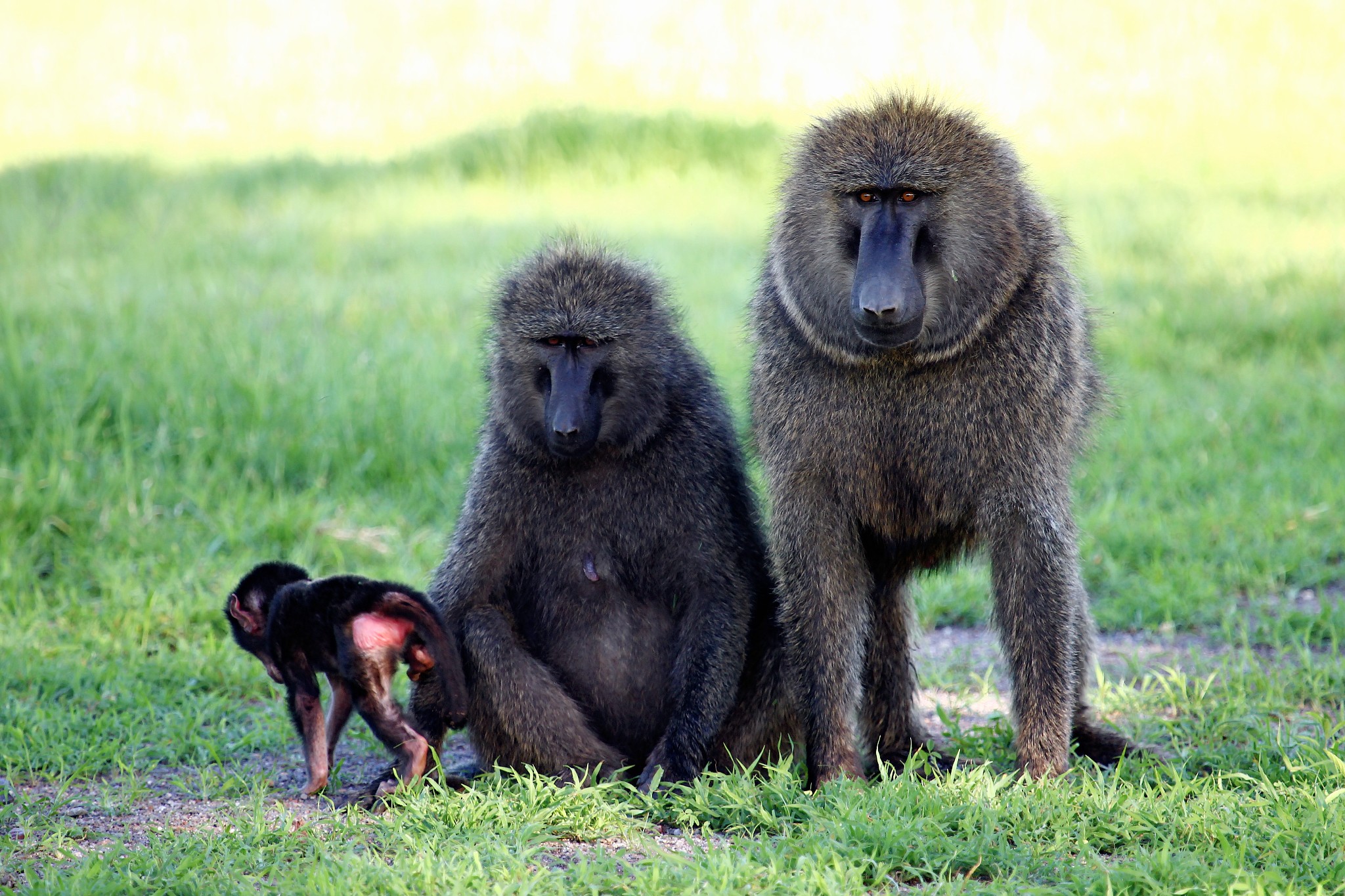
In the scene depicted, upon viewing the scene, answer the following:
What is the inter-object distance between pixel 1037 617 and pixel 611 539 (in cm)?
108

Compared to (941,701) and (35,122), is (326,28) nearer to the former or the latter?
(35,122)

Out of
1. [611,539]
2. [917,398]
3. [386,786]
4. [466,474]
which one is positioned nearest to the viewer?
[917,398]

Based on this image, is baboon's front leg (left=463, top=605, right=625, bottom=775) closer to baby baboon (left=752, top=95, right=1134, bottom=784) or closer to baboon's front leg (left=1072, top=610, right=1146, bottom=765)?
baby baboon (left=752, top=95, right=1134, bottom=784)

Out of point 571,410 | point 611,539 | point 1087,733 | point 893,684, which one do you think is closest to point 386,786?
point 611,539

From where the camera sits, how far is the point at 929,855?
290 cm

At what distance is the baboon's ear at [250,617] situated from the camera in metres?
3.65

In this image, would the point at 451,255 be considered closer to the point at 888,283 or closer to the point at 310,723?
the point at 310,723

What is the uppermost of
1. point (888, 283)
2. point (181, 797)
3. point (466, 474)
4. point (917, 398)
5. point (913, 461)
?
point (888, 283)

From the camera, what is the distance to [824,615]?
11.1ft

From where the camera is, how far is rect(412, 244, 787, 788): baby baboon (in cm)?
358

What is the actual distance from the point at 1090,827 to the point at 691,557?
1.17 meters

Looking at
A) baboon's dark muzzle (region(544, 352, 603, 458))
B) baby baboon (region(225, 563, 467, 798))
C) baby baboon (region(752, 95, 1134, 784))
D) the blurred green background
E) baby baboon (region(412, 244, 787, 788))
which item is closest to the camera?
baby baboon (region(752, 95, 1134, 784))

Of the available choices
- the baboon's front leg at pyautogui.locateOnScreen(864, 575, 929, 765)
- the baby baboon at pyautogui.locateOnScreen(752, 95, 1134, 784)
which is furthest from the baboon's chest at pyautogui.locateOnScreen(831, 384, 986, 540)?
the baboon's front leg at pyautogui.locateOnScreen(864, 575, 929, 765)

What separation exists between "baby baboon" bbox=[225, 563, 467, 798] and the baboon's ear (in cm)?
14
